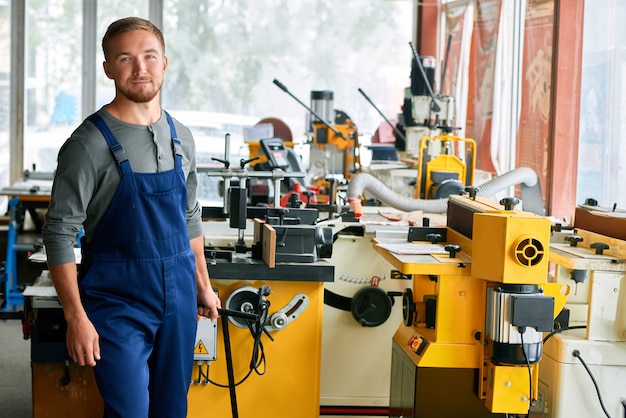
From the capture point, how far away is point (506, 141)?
6207 millimetres

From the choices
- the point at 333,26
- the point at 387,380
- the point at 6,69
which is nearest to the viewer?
the point at 387,380

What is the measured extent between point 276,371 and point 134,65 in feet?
4.29

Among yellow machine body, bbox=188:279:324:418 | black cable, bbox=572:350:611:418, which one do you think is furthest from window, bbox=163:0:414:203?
black cable, bbox=572:350:611:418

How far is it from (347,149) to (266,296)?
373 cm

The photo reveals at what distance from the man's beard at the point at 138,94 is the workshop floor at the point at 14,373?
1919mm

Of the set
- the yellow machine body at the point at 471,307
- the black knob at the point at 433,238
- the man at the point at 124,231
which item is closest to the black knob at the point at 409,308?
the yellow machine body at the point at 471,307

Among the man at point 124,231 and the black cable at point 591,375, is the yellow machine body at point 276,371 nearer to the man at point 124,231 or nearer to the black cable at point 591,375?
the man at point 124,231

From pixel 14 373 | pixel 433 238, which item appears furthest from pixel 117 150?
pixel 14 373

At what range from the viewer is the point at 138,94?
2.46 meters

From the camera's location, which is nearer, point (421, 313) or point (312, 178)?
point (421, 313)

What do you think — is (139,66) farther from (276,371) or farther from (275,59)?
(275,59)

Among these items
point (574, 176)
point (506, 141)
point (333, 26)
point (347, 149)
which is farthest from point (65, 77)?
point (574, 176)

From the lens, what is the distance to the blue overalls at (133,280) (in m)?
2.43

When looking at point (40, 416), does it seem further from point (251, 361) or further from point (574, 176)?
point (574, 176)
